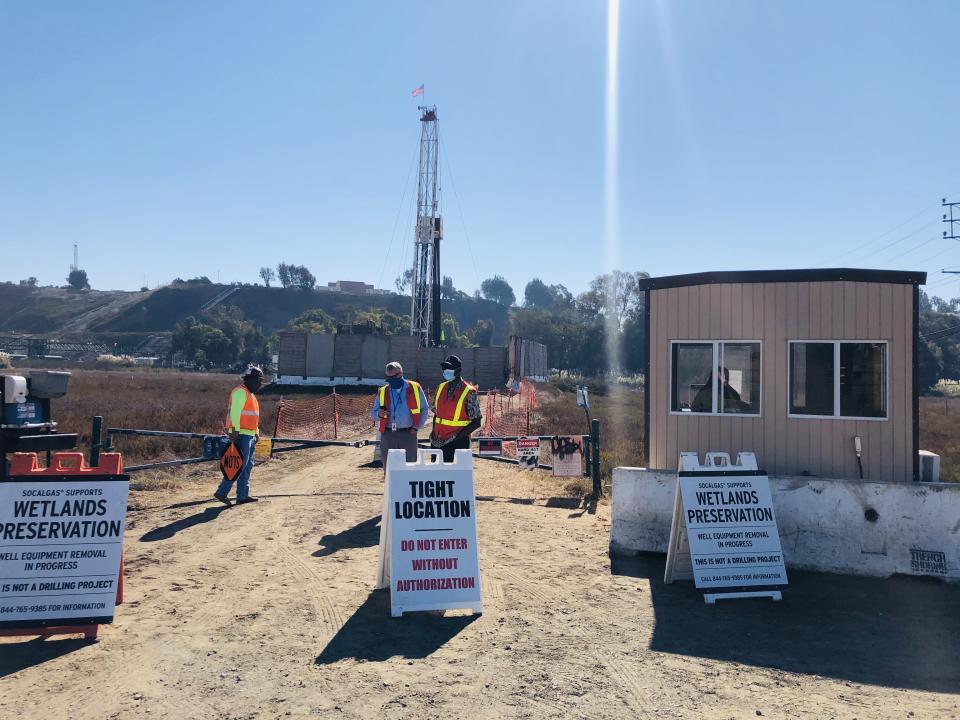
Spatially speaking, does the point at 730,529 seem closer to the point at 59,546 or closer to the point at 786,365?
the point at 786,365

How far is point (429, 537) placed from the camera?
A: 5.93 metres

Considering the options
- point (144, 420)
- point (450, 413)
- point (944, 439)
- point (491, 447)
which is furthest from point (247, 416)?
point (944, 439)

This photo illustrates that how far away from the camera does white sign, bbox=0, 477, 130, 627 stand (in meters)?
5.16

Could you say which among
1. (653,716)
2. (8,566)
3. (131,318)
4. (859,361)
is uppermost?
(131,318)

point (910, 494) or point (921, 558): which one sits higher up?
point (910, 494)

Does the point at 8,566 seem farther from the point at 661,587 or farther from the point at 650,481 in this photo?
the point at 650,481

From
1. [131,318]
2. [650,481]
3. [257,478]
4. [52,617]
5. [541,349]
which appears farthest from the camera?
[131,318]

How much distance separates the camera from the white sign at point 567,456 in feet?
37.5

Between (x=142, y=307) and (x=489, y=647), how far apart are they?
16999cm

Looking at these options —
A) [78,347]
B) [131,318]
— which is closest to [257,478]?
[78,347]

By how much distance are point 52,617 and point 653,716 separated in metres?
4.04

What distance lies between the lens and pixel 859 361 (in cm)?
769

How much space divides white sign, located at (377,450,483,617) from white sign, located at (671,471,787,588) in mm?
2030

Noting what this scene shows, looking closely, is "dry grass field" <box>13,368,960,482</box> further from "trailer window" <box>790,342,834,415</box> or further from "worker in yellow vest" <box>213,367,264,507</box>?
"trailer window" <box>790,342,834,415</box>
